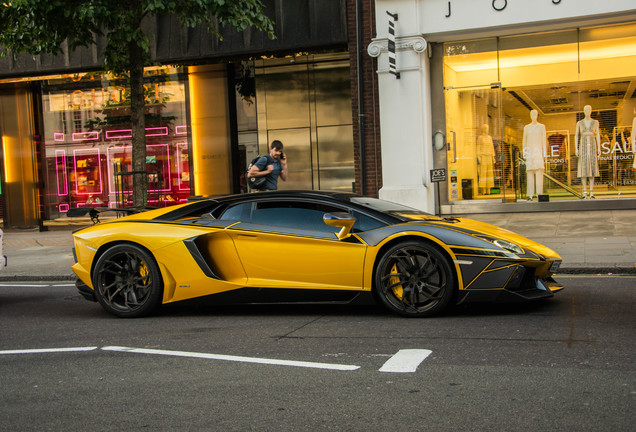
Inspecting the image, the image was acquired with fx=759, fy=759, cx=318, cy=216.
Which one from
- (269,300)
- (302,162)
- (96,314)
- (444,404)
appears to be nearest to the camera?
(444,404)

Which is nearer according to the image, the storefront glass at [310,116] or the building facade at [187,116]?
the building facade at [187,116]

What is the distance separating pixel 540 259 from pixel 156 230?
361cm

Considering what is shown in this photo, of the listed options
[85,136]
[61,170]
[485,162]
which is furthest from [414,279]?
[61,170]

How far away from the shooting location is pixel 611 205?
52.0 ft

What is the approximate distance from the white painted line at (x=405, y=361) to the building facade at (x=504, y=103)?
10508 mm

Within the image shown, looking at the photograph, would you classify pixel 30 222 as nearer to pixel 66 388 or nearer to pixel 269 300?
pixel 269 300

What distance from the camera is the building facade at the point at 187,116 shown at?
1758 cm

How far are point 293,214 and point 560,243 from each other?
20.8 ft

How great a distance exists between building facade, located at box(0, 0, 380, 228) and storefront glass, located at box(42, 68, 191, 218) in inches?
1.0

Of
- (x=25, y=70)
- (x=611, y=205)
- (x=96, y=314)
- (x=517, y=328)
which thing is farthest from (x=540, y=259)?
(x=25, y=70)

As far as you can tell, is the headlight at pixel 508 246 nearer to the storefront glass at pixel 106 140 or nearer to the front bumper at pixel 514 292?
the front bumper at pixel 514 292

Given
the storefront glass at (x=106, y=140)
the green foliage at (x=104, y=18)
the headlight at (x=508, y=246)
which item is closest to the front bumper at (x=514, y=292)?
the headlight at (x=508, y=246)

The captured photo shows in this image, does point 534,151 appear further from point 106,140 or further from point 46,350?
point 46,350

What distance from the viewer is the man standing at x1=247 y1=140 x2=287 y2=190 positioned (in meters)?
12.1
